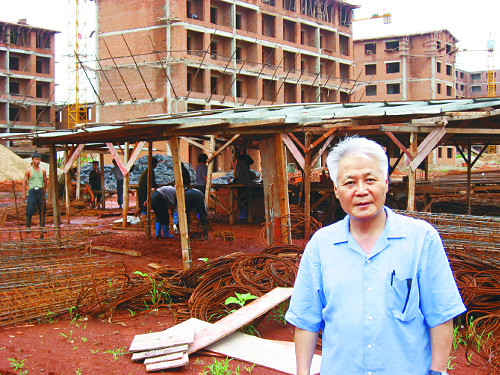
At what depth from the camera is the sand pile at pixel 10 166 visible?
2966 cm

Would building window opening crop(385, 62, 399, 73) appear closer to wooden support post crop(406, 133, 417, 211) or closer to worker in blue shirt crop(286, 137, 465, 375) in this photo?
wooden support post crop(406, 133, 417, 211)

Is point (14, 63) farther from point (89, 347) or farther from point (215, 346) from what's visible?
point (215, 346)

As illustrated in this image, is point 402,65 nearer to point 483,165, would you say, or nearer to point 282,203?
point 483,165

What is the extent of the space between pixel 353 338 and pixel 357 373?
14cm

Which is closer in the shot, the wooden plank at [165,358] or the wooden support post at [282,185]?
the wooden plank at [165,358]

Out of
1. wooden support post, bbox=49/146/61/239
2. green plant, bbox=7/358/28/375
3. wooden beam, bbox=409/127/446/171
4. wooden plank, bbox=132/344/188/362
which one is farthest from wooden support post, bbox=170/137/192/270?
wooden support post, bbox=49/146/61/239

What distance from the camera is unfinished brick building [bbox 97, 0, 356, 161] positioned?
41.2 metres

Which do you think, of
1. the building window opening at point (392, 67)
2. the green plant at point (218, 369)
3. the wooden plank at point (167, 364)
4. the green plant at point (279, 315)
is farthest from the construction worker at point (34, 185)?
the building window opening at point (392, 67)

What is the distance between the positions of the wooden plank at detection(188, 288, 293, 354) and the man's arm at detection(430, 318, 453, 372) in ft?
10.4

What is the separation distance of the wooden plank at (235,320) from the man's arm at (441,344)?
125 inches

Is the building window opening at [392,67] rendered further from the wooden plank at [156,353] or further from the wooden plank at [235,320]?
the wooden plank at [156,353]

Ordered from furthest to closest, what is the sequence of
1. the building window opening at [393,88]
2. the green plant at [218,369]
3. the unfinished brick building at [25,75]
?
the building window opening at [393,88], the unfinished brick building at [25,75], the green plant at [218,369]

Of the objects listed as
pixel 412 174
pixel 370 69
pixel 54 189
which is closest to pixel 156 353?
pixel 412 174

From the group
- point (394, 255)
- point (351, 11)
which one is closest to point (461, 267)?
point (394, 255)
